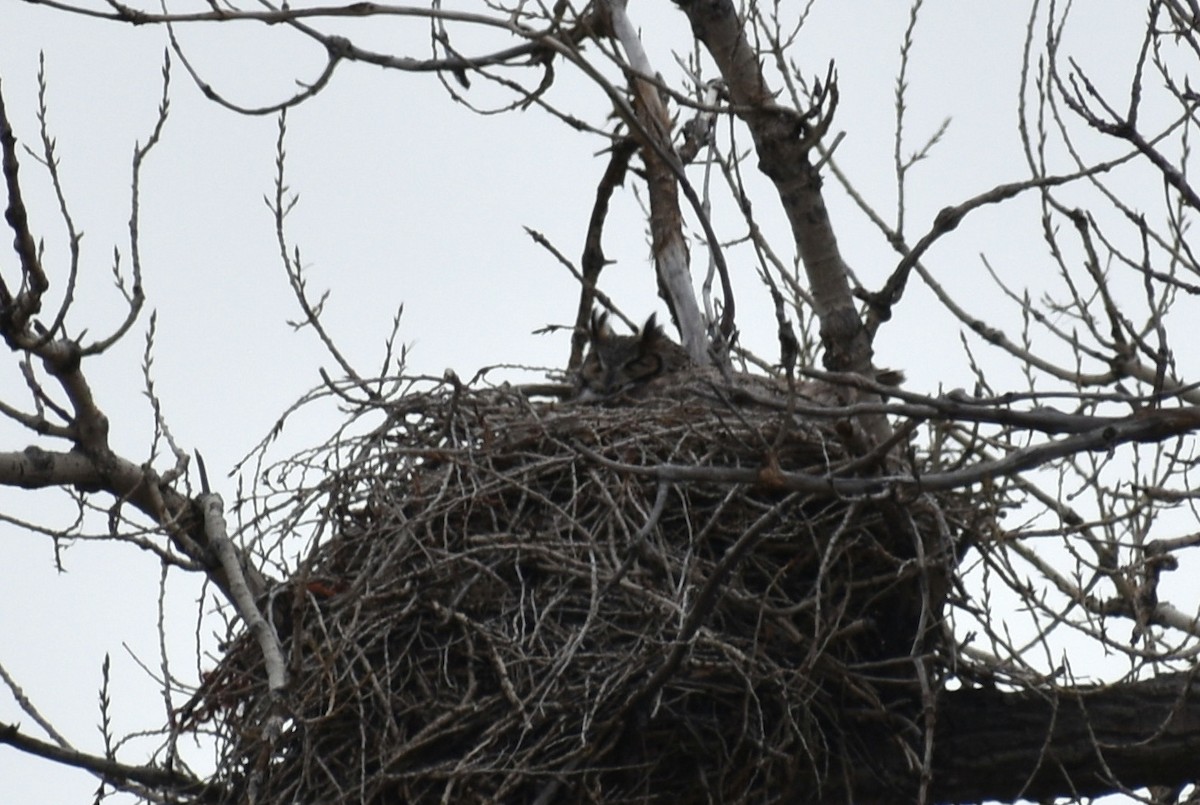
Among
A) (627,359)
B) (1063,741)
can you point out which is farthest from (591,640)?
(627,359)

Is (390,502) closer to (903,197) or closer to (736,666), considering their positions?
(736,666)

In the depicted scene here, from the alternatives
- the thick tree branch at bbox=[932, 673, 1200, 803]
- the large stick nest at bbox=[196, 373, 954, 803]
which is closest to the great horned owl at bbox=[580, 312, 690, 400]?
the large stick nest at bbox=[196, 373, 954, 803]

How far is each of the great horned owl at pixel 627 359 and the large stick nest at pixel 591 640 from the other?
4.85 ft

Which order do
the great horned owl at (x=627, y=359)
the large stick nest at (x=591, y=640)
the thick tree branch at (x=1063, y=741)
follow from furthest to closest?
the great horned owl at (x=627, y=359) < the thick tree branch at (x=1063, y=741) < the large stick nest at (x=591, y=640)

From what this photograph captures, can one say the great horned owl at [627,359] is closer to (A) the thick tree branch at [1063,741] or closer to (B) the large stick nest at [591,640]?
(B) the large stick nest at [591,640]

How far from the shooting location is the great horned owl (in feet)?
18.7

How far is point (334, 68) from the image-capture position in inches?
149

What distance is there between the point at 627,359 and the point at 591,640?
7.37 ft

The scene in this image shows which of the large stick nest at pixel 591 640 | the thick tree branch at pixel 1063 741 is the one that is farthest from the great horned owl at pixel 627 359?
the thick tree branch at pixel 1063 741

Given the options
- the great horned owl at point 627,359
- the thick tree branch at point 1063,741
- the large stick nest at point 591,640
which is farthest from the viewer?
the great horned owl at point 627,359

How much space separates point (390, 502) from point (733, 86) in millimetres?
1457

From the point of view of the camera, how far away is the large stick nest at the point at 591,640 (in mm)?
3541

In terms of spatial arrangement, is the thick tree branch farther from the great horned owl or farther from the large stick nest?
the great horned owl

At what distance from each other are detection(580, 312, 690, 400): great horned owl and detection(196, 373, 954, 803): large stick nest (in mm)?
1477
